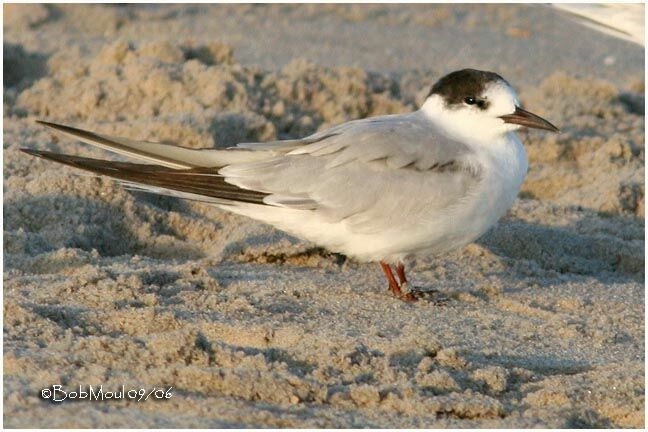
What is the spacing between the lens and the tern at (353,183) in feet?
13.9

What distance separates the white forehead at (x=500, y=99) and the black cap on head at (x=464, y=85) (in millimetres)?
27

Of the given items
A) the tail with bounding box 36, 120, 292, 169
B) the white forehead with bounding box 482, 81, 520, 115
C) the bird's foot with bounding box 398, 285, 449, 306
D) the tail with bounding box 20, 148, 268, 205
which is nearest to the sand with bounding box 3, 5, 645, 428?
the bird's foot with bounding box 398, 285, 449, 306

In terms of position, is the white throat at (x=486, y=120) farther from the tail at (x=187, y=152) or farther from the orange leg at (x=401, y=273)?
the tail at (x=187, y=152)

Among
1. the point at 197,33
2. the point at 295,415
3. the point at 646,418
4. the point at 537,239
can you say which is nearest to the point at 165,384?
the point at 295,415

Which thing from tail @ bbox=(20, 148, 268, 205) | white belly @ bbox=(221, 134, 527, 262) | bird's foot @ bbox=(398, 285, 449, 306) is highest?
tail @ bbox=(20, 148, 268, 205)

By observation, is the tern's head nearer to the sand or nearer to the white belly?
the white belly

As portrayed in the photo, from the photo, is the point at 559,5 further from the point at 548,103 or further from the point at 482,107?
the point at 548,103

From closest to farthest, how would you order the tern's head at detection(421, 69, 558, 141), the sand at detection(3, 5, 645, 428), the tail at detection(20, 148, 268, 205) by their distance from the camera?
the sand at detection(3, 5, 645, 428), the tail at detection(20, 148, 268, 205), the tern's head at detection(421, 69, 558, 141)

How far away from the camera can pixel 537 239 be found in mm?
5078

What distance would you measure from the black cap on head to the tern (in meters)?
0.24

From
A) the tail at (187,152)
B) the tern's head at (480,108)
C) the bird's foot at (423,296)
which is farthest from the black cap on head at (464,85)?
the bird's foot at (423,296)

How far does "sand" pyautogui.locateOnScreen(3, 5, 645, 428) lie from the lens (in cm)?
316

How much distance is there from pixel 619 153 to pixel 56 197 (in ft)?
9.76

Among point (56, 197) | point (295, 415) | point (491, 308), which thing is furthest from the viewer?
point (56, 197)
